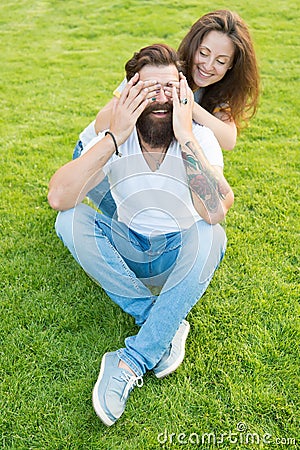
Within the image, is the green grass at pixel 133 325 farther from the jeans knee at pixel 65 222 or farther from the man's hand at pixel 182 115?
the man's hand at pixel 182 115

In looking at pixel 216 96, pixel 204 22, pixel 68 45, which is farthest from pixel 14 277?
pixel 68 45

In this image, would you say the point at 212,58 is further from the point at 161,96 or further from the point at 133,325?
the point at 133,325

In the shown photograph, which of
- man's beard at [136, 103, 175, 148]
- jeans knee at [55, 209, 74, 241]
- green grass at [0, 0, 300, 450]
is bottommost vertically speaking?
green grass at [0, 0, 300, 450]

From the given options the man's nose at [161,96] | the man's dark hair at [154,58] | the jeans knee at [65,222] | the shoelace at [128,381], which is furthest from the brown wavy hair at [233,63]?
the shoelace at [128,381]

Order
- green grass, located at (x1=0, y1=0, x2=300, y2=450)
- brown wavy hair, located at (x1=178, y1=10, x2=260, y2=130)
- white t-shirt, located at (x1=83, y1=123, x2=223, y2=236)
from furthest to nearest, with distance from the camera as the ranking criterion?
brown wavy hair, located at (x1=178, y1=10, x2=260, y2=130), white t-shirt, located at (x1=83, y1=123, x2=223, y2=236), green grass, located at (x1=0, y1=0, x2=300, y2=450)

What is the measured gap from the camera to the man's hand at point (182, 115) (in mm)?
2017

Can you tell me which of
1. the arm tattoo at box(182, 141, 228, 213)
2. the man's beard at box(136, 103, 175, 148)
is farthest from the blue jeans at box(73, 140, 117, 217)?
the arm tattoo at box(182, 141, 228, 213)

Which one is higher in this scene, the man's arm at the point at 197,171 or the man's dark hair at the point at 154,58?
the man's dark hair at the point at 154,58

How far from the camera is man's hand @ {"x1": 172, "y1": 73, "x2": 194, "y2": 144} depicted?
2017 mm

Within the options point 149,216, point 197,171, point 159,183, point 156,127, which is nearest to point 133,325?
point 149,216

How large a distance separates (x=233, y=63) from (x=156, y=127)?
2.21 ft

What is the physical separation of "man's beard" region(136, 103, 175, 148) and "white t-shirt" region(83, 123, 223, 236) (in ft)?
0.12

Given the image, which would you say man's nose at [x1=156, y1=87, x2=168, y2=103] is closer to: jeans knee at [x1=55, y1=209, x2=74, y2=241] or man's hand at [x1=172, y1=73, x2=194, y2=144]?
man's hand at [x1=172, y1=73, x2=194, y2=144]

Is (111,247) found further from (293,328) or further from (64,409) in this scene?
(293,328)
